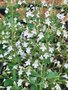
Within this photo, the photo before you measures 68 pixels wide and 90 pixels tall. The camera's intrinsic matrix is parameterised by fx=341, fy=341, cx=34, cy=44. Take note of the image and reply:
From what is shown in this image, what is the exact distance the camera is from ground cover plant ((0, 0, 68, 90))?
261 centimetres

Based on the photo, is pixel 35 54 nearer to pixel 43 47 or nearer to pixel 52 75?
pixel 43 47

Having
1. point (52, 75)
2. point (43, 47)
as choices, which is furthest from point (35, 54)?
point (52, 75)

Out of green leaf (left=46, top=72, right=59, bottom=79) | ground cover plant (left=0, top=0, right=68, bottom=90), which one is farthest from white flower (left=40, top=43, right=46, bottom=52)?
green leaf (left=46, top=72, right=59, bottom=79)

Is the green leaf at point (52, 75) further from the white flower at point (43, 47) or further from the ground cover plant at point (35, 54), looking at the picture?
the white flower at point (43, 47)

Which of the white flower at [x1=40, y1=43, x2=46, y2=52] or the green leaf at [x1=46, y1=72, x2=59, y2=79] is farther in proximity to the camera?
the white flower at [x1=40, y1=43, x2=46, y2=52]

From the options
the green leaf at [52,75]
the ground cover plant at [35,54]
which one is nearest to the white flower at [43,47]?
the ground cover plant at [35,54]

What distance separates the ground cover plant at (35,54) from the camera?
261 centimetres

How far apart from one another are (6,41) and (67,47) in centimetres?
53

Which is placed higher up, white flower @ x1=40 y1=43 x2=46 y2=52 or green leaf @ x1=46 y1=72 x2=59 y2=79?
white flower @ x1=40 y1=43 x2=46 y2=52

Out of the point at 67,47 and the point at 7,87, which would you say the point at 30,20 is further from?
the point at 7,87

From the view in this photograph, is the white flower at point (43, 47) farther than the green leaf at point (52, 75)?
Yes

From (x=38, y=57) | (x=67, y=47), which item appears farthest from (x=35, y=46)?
(x=67, y=47)

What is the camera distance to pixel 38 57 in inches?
109

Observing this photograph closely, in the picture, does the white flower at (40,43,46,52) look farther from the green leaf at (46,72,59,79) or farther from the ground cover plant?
the green leaf at (46,72,59,79)
